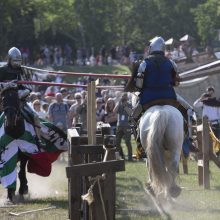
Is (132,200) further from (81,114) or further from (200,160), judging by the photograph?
(81,114)

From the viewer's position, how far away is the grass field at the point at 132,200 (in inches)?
427

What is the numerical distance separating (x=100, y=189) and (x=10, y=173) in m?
4.52

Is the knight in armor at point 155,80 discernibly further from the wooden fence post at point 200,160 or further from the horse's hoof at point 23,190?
the wooden fence post at point 200,160

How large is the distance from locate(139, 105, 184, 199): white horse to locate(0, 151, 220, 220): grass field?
0.38 meters

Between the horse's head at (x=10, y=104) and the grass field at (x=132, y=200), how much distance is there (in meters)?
1.28

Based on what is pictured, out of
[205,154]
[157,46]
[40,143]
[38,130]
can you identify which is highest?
[157,46]

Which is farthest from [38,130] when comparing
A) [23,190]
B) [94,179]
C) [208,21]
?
[208,21]

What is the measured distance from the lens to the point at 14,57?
12.5 m

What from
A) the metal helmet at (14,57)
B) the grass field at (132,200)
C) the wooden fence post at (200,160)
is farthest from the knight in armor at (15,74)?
the wooden fence post at (200,160)

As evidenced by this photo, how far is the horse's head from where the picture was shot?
12.0 metres

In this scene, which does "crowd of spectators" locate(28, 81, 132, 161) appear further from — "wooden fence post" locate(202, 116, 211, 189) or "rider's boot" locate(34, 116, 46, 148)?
"rider's boot" locate(34, 116, 46, 148)

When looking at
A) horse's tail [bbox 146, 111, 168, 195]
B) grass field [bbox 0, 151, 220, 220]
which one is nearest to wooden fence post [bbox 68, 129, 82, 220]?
grass field [bbox 0, 151, 220, 220]

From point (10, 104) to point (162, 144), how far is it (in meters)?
2.50

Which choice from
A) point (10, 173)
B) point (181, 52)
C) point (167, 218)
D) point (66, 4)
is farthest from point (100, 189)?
point (66, 4)
